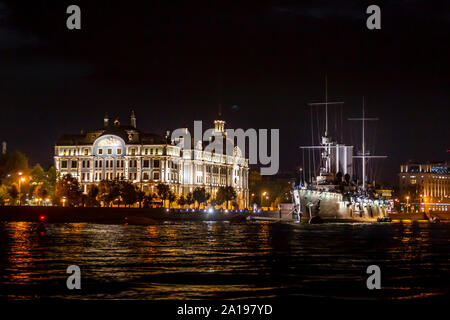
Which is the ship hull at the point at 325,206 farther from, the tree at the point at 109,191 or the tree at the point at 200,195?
the tree at the point at 200,195

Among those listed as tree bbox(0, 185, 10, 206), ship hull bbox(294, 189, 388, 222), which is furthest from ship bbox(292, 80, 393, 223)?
tree bbox(0, 185, 10, 206)

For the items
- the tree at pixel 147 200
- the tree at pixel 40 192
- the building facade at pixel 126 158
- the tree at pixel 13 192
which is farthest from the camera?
the building facade at pixel 126 158

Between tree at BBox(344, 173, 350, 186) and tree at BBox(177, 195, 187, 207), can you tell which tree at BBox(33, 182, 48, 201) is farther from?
tree at BBox(344, 173, 350, 186)

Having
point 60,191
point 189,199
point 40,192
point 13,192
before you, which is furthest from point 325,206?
point 40,192

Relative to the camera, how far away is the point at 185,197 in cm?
15438

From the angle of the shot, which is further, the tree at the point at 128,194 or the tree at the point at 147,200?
the tree at the point at 147,200

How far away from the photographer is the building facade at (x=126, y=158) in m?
149

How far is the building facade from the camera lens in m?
149

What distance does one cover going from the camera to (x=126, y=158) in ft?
494

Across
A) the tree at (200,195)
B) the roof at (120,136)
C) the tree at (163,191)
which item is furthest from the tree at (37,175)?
the tree at (200,195)

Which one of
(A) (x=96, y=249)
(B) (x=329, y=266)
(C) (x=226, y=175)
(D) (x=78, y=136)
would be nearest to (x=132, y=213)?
(D) (x=78, y=136)

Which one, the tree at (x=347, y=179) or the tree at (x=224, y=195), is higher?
the tree at (x=347, y=179)
